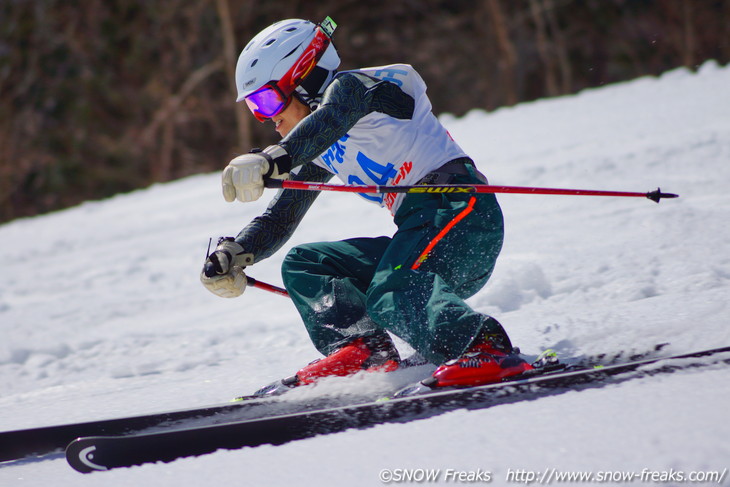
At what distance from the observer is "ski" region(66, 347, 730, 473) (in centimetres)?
244

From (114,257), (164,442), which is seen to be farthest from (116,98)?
(164,442)

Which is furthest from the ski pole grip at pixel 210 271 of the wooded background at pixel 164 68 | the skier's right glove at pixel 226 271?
the wooded background at pixel 164 68

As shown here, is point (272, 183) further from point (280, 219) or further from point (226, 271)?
point (280, 219)

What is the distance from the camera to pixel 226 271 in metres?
3.18

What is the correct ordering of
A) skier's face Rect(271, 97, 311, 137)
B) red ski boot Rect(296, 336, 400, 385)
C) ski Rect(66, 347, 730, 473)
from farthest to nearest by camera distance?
skier's face Rect(271, 97, 311, 137) → red ski boot Rect(296, 336, 400, 385) → ski Rect(66, 347, 730, 473)

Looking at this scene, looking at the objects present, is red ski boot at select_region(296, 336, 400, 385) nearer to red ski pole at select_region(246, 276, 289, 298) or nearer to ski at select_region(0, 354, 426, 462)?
ski at select_region(0, 354, 426, 462)

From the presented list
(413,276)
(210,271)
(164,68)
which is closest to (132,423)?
(210,271)

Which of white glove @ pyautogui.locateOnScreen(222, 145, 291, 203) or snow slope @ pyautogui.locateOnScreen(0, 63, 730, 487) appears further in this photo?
white glove @ pyautogui.locateOnScreen(222, 145, 291, 203)

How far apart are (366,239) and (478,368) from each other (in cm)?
89

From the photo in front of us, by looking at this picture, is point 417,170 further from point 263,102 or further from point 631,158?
point 631,158

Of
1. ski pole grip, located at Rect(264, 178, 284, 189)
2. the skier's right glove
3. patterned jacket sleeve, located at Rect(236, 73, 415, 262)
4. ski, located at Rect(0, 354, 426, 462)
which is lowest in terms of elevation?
ski, located at Rect(0, 354, 426, 462)

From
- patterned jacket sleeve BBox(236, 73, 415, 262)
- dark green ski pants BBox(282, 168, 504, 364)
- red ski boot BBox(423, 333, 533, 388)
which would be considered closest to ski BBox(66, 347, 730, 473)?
red ski boot BBox(423, 333, 533, 388)

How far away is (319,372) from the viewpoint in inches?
122

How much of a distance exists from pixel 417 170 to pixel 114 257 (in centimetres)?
573
